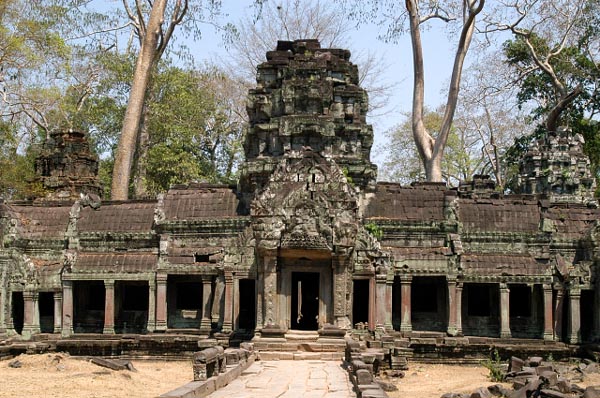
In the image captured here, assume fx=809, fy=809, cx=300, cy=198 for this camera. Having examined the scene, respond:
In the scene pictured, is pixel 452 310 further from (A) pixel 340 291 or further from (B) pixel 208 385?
(B) pixel 208 385

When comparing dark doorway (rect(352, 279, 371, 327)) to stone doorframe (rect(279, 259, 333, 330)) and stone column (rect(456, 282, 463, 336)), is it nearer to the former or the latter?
stone column (rect(456, 282, 463, 336))

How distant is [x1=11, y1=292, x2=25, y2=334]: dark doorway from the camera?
24.4m

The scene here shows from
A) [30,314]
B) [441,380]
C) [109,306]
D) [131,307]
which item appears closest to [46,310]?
[30,314]

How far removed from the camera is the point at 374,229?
22875 mm

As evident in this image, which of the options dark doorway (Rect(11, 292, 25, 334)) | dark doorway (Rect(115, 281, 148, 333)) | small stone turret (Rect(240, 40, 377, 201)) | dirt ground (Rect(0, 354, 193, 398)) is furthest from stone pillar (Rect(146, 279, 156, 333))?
dark doorway (Rect(11, 292, 25, 334))

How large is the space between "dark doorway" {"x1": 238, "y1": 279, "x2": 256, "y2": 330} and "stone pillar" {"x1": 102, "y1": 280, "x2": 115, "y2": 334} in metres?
3.73

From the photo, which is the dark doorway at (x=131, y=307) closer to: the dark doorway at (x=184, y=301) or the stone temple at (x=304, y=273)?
the stone temple at (x=304, y=273)

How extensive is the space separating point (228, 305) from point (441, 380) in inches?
244

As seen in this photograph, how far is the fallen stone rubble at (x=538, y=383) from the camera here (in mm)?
13938

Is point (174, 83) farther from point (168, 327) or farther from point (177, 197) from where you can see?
point (168, 327)

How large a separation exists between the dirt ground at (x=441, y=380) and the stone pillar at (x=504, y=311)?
5.53 ft

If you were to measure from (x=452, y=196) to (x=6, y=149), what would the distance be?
67.3ft

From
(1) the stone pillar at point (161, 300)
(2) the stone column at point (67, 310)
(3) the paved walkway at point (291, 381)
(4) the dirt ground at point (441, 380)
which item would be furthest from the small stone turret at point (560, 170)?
(2) the stone column at point (67, 310)

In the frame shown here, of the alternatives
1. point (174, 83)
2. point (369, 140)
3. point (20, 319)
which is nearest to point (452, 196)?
point (369, 140)
